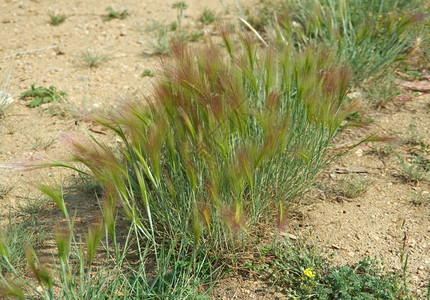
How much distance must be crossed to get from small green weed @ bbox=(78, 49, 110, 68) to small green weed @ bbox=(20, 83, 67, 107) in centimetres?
49

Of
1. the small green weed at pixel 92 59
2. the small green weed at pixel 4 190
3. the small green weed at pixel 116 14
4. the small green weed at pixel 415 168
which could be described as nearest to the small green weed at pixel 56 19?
the small green weed at pixel 116 14

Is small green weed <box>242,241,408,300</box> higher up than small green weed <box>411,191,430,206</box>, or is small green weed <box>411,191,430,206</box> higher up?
small green weed <box>242,241,408,300</box>

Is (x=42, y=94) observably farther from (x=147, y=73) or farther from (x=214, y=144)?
(x=214, y=144)

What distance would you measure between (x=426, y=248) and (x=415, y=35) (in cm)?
232

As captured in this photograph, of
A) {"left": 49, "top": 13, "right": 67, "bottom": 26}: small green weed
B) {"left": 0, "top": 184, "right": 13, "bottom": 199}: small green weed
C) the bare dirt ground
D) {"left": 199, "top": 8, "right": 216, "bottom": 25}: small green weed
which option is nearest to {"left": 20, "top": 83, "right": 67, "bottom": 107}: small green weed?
the bare dirt ground

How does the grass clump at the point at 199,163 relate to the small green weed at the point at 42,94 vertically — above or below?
above

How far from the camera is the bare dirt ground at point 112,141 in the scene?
2457 millimetres

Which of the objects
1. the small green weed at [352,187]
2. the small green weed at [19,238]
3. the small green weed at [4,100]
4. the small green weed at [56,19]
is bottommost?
the small green weed at [352,187]

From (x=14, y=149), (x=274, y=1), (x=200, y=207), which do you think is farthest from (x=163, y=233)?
(x=274, y=1)

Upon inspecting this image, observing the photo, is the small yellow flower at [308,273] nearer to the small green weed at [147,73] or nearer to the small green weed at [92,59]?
the small green weed at [147,73]

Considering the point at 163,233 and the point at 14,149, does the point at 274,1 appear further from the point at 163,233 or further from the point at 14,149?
the point at 163,233

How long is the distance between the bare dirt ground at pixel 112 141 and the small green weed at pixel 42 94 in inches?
2.4

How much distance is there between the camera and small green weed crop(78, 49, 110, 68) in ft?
14.1

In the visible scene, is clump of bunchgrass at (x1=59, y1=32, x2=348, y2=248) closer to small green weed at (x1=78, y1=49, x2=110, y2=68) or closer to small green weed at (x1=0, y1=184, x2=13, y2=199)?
small green weed at (x1=0, y1=184, x2=13, y2=199)
